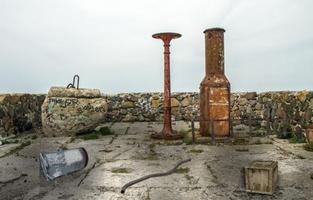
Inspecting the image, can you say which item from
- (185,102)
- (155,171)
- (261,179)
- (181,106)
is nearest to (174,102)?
(181,106)

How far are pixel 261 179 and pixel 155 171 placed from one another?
1.69 meters

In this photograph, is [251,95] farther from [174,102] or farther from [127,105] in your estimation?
[127,105]

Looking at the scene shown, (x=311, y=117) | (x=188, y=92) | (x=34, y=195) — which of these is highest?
(x=188, y=92)

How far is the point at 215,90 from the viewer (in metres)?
9.07

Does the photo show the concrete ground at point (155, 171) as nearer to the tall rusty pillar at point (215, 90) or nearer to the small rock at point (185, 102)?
the tall rusty pillar at point (215, 90)

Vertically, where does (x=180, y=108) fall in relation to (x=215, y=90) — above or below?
below

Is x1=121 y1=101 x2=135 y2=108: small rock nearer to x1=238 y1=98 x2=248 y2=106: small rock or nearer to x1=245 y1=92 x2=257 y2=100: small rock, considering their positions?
x1=238 y1=98 x2=248 y2=106: small rock

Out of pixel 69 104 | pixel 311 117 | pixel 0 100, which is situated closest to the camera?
pixel 311 117

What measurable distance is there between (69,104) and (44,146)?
6.05 ft

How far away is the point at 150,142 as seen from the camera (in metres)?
8.52

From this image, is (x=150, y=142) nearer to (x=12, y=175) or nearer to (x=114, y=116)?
(x=12, y=175)

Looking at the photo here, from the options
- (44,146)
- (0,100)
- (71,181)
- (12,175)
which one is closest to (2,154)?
(44,146)

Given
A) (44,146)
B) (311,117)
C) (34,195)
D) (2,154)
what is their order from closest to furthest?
1. (34,195)
2. (2,154)
3. (44,146)
4. (311,117)

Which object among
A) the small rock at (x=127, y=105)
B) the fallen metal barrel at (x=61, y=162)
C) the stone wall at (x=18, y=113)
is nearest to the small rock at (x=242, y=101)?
the small rock at (x=127, y=105)
